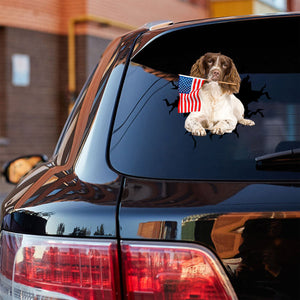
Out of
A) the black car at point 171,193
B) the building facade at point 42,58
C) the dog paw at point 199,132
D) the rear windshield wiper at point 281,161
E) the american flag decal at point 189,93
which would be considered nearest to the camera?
the black car at point 171,193

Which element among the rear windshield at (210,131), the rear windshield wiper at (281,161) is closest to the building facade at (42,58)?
the rear windshield at (210,131)

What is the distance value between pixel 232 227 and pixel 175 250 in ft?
0.46

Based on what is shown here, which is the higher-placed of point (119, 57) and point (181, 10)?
point (181, 10)

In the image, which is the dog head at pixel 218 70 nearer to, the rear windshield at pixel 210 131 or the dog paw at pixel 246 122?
the rear windshield at pixel 210 131

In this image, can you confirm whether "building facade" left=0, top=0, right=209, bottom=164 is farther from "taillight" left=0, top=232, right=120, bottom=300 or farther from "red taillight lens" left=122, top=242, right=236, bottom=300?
"red taillight lens" left=122, top=242, right=236, bottom=300

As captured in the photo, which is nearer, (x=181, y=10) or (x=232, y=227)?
(x=232, y=227)

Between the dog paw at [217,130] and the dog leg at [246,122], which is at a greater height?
the dog leg at [246,122]

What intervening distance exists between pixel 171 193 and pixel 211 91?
0.43 m

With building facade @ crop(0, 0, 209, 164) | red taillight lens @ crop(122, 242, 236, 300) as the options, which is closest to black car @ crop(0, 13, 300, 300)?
red taillight lens @ crop(122, 242, 236, 300)

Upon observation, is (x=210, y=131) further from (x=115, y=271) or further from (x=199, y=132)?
(x=115, y=271)

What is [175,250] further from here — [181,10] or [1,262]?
[181,10]

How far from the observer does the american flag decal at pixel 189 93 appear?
1.84 meters

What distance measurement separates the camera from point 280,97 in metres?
1.81

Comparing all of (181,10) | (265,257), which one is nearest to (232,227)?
(265,257)
